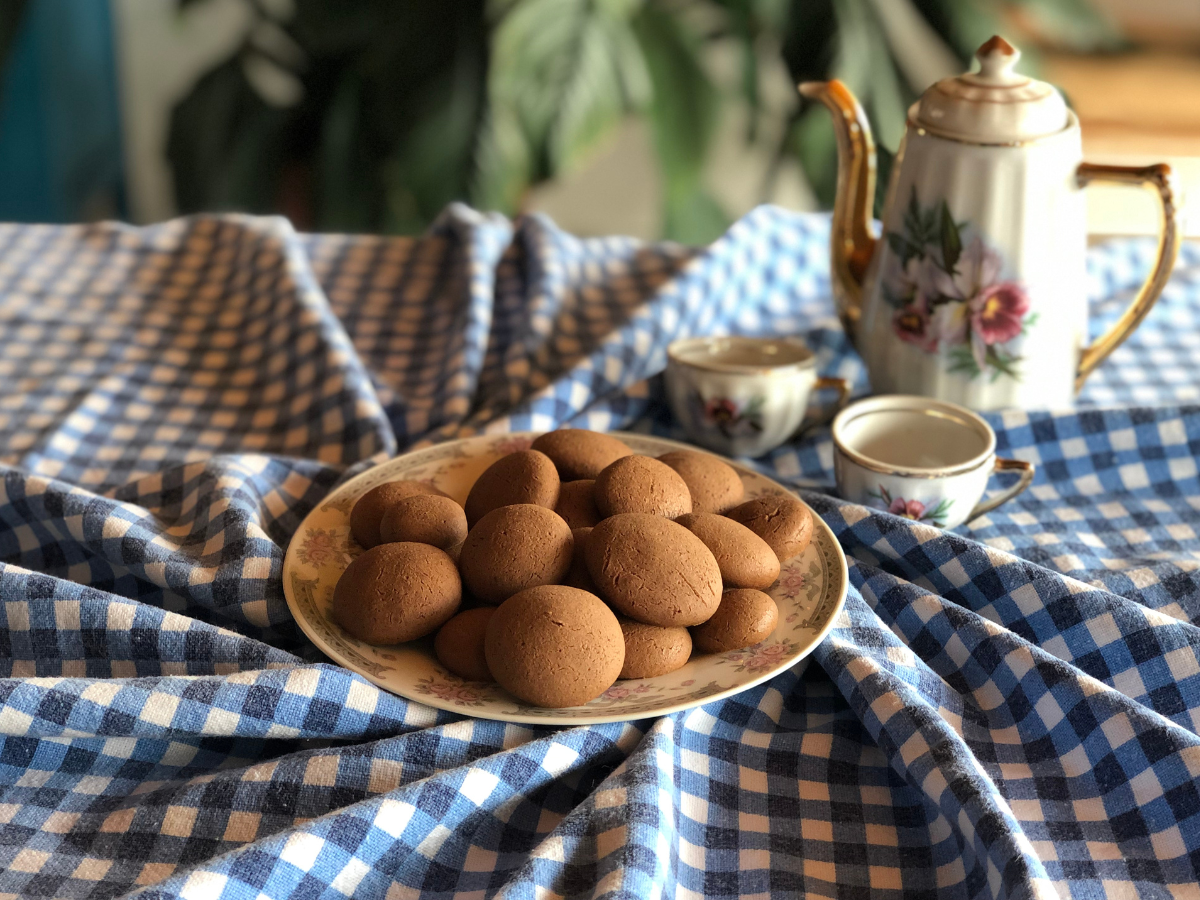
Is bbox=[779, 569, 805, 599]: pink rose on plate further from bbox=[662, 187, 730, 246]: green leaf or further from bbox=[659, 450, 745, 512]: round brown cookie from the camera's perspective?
bbox=[662, 187, 730, 246]: green leaf

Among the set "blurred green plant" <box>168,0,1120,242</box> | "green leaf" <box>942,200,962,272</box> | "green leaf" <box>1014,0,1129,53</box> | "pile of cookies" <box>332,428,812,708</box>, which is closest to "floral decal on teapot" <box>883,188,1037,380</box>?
"green leaf" <box>942,200,962,272</box>

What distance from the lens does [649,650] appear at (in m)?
0.58

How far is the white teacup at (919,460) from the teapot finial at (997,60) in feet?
0.75

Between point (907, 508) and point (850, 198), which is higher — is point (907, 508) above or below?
below

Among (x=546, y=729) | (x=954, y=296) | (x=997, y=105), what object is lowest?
(x=546, y=729)

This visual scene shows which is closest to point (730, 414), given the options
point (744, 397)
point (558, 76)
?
point (744, 397)

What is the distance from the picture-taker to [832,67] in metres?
1.96

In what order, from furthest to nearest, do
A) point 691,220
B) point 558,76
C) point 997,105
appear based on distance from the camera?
point 691,220
point 558,76
point 997,105

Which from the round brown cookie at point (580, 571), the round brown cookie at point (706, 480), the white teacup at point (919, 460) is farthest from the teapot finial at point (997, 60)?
the round brown cookie at point (580, 571)

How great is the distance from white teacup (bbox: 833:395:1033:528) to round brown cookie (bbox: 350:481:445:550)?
0.92 ft

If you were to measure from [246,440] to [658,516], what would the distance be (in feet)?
1.46

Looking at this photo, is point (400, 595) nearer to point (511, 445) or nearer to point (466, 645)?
point (466, 645)

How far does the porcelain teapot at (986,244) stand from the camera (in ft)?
2.50

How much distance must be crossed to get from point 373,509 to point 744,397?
29 centimetres
